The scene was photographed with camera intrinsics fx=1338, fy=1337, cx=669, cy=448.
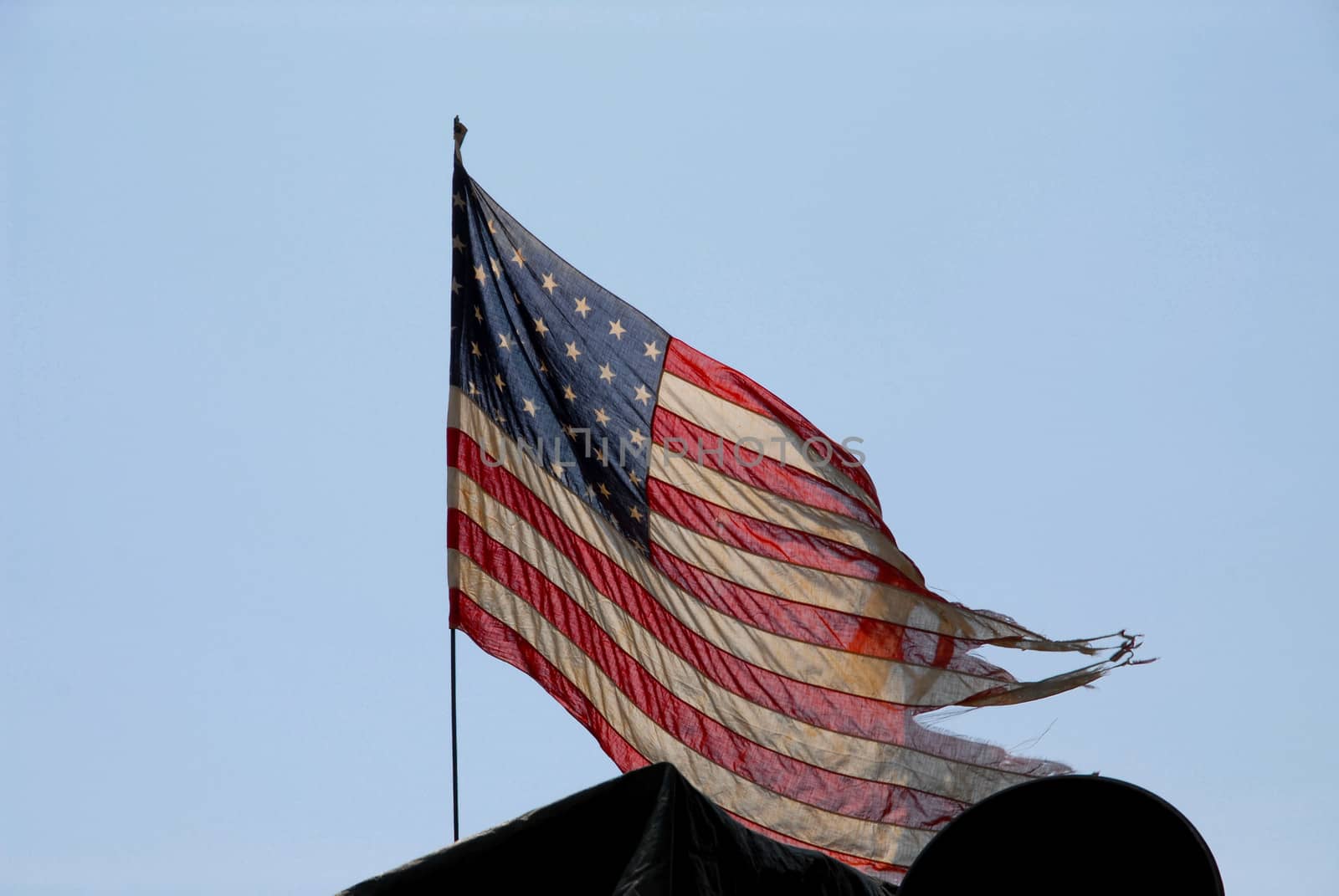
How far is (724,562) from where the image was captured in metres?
8.93

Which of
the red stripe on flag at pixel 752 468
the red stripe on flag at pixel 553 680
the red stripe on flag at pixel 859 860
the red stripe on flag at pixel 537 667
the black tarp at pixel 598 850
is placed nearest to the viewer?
the black tarp at pixel 598 850

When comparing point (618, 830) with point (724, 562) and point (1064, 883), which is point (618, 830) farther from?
point (724, 562)

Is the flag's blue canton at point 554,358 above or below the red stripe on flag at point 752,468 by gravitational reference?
above

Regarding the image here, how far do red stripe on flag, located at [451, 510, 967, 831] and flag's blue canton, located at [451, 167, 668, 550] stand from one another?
25.7 inches

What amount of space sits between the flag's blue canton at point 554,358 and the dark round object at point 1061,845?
496 centimetres

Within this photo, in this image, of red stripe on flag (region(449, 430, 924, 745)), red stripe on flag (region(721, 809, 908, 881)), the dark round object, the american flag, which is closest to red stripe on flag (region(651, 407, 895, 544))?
the american flag

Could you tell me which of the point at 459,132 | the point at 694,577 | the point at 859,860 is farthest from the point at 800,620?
the point at 459,132

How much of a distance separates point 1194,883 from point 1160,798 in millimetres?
237

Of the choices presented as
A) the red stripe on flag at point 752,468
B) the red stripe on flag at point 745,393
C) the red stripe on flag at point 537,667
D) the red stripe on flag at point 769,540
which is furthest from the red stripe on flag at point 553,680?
the red stripe on flag at point 745,393

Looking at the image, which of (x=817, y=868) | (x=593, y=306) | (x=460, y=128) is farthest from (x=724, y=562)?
(x=817, y=868)

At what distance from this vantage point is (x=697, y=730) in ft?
28.7

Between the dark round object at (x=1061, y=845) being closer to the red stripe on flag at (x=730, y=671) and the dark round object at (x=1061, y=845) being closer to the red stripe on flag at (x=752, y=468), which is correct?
the red stripe on flag at (x=730, y=671)

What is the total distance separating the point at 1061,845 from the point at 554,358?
5729mm

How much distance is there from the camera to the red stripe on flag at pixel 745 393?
9250 millimetres
